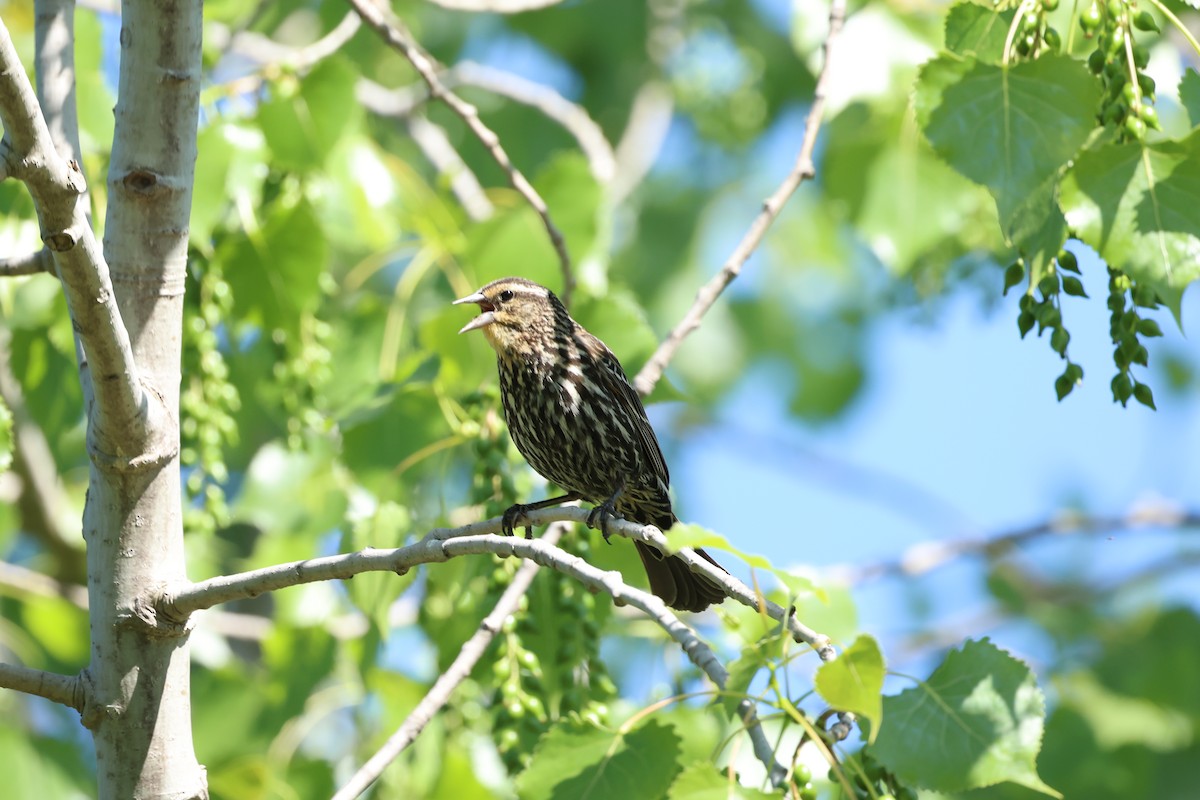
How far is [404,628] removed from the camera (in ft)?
21.0

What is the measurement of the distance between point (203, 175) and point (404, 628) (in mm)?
3101

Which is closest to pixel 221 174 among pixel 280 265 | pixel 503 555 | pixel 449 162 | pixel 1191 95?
pixel 280 265

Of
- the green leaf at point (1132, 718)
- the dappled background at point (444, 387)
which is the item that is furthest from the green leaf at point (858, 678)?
the green leaf at point (1132, 718)

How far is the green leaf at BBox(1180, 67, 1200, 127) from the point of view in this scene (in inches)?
107

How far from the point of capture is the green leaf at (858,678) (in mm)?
2000

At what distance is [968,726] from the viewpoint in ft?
7.59

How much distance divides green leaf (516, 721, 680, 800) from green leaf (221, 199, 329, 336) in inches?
74.0

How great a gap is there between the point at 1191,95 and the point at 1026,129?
17.2 inches

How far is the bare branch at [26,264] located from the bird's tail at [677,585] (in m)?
1.89

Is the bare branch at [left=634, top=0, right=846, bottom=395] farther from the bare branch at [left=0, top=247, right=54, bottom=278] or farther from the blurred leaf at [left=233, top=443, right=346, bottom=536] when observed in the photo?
the blurred leaf at [left=233, top=443, right=346, bottom=536]

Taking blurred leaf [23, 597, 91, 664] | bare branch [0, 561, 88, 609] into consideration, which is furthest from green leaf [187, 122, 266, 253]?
blurred leaf [23, 597, 91, 664]

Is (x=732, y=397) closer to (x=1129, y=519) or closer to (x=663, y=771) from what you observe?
(x=1129, y=519)

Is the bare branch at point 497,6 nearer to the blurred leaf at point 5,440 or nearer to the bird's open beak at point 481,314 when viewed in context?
the bird's open beak at point 481,314

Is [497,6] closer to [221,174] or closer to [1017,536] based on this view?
[221,174]
